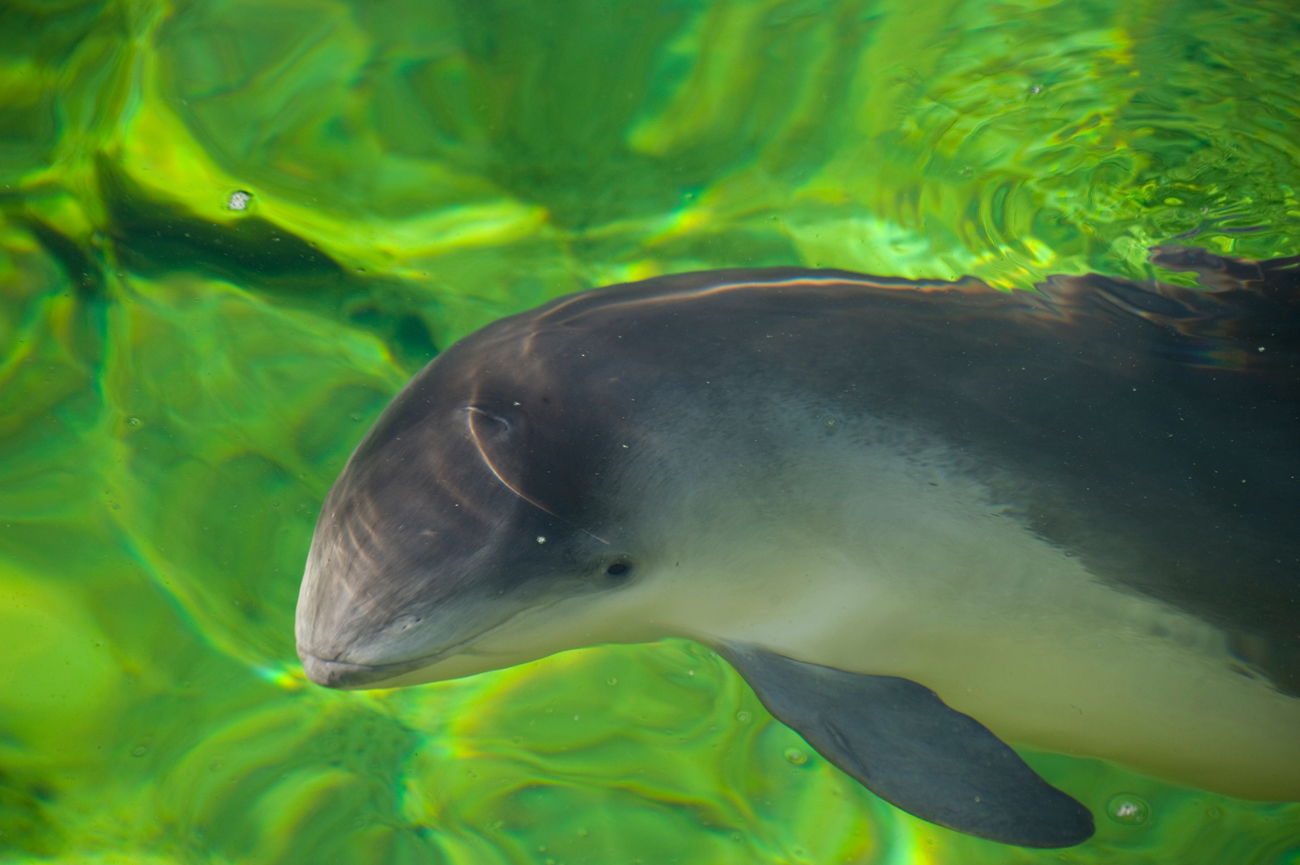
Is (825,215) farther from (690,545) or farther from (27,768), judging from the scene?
(27,768)

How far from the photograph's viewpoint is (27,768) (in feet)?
10.6

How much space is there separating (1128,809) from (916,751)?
1.25 m

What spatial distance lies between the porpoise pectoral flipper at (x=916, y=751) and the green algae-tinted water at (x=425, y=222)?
2.43 feet

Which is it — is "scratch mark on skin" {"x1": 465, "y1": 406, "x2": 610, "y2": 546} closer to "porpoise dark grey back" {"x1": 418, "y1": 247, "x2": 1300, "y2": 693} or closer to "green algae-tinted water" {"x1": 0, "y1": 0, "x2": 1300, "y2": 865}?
"porpoise dark grey back" {"x1": 418, "y1": 247, "x2": 1300, "y2": 693}

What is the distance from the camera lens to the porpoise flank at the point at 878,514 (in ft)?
7.75

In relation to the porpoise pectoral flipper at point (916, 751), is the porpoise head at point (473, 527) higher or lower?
higher

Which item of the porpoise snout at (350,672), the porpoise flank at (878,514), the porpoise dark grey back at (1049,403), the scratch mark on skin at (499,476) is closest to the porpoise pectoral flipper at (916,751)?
the porpoise flank at (878,514)

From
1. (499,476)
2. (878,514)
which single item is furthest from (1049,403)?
(499,476)

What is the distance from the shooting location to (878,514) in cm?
261

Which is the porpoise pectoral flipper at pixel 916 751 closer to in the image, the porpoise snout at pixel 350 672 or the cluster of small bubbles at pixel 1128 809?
the cluster of small bubbles at pixel 1128 809

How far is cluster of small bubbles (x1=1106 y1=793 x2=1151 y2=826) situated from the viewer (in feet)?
10.7

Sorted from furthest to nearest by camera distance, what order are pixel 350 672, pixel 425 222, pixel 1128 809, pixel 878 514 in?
pixel 425 222 < pixel 1128 809 < pixel 878 514 < pixel 350 672

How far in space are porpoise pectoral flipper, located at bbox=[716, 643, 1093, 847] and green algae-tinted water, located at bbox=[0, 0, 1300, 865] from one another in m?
0.74

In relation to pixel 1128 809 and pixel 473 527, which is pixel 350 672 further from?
pixel 1128 809
